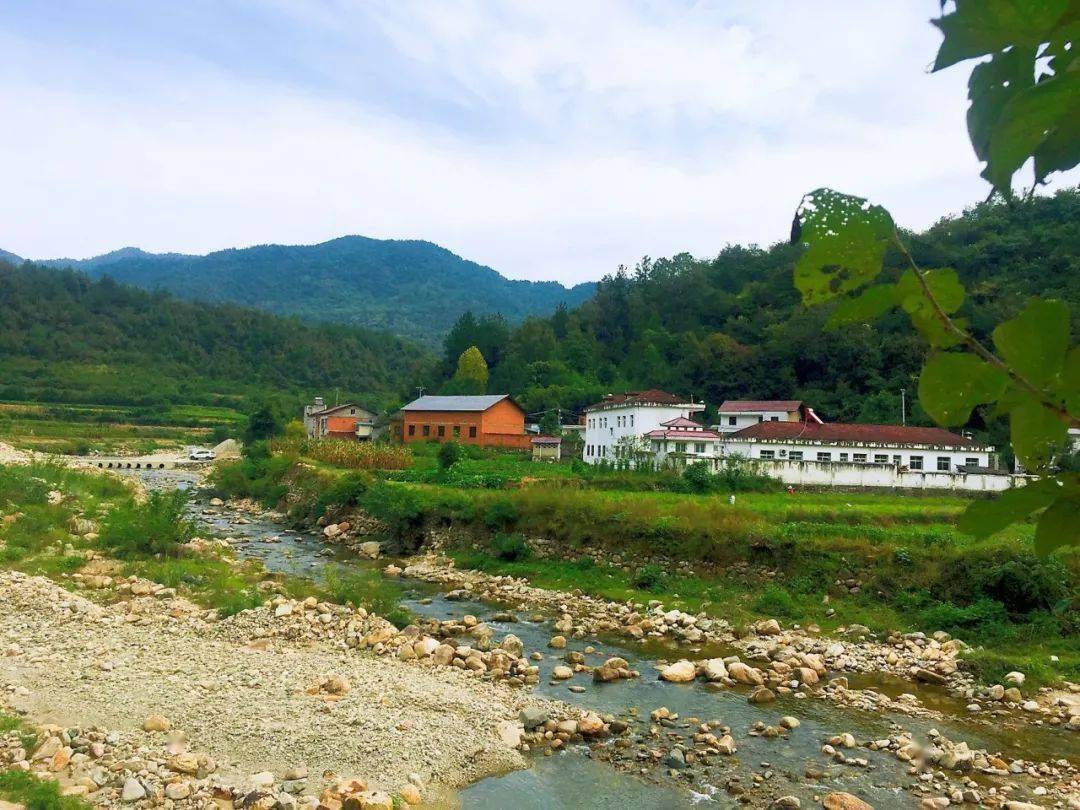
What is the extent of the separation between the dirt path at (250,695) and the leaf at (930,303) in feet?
30.3

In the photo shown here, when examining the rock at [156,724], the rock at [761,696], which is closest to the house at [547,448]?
the rock at [761,696]

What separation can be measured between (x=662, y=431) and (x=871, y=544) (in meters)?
13.4

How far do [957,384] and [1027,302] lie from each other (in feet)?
0.40

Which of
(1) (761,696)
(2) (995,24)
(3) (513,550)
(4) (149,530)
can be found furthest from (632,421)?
(2) (995,24)

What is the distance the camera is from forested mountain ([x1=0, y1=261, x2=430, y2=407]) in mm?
77188

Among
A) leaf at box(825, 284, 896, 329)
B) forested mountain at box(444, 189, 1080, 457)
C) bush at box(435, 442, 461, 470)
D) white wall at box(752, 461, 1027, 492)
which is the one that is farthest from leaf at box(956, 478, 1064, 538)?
forested mountain at box(444, 189, 1080, 457)

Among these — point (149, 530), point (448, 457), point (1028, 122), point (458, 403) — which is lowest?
point (149, 530)

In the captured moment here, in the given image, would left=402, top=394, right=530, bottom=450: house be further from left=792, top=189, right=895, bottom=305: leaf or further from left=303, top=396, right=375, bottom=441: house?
left=792, top=189, right=895, bottom=305: leaf

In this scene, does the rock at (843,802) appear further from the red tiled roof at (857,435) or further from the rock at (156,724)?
the red tiled roof at (857,435)

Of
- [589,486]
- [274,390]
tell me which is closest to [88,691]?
[589,486]

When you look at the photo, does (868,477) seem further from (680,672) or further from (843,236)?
(843,236)

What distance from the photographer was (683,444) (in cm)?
2984

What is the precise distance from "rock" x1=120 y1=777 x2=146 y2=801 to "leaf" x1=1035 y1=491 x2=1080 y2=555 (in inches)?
364

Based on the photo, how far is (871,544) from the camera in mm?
18125
